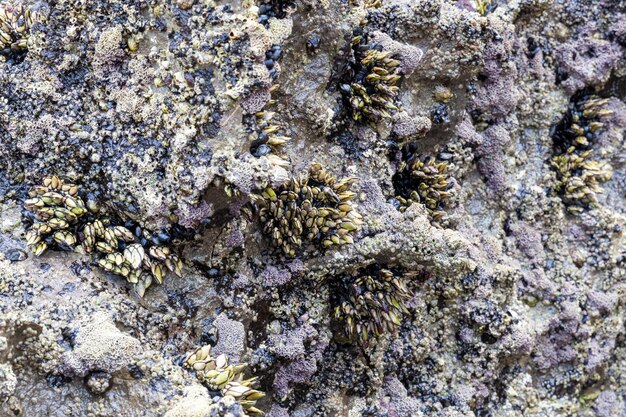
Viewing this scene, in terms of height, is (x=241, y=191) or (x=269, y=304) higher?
(x=241, y=191)

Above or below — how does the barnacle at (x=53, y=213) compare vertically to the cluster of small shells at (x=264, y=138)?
below

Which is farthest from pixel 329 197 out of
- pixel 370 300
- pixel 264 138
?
pixel 370 300

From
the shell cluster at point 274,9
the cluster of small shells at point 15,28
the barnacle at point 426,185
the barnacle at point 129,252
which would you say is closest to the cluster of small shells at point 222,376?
the barnacle at point 129,252

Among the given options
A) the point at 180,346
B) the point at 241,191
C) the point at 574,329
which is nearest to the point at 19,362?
the point at 180,346

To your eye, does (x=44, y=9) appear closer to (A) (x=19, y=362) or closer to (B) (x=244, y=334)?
(A) (x=19, y=362)

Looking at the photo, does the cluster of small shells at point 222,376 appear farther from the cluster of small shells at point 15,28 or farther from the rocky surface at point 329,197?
the cluster of small shells at point 15,28

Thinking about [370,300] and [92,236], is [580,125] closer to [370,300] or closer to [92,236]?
[370,300]
